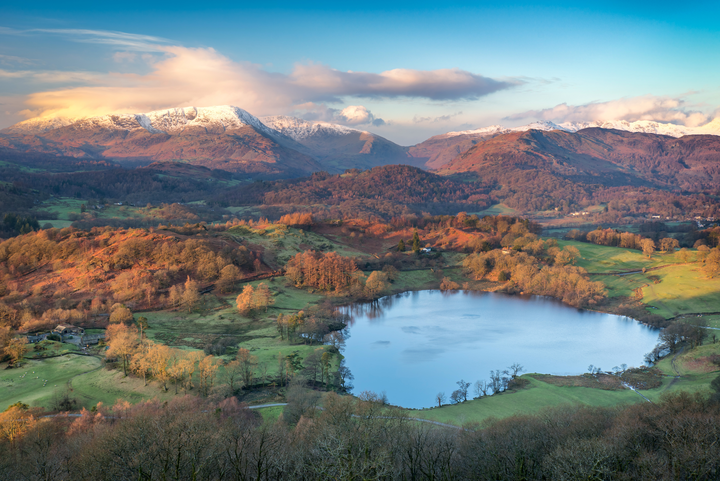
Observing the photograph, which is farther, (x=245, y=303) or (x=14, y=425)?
A: (x=245, y=303)

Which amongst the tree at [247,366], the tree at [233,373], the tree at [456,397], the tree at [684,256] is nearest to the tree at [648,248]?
the tree at [684,256]

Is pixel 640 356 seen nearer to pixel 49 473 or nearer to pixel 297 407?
pixel 297 407

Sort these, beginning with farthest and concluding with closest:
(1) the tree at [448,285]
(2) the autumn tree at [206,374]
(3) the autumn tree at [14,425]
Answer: (1) the tree at [448,285] → (2) the autumn tree at [206,374] → (3) the autumn tree at [14,425]

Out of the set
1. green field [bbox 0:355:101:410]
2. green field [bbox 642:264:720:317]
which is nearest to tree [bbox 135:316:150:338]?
green field [bbox 0:355:101:410]

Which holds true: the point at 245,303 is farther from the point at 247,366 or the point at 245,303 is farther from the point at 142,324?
the point at 247,366

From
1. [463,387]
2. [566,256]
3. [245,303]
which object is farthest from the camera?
[566,256]

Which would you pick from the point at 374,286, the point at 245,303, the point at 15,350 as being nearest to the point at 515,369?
the point at 374,286

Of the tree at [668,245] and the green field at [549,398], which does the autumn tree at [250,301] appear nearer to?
the green field at [549,398]

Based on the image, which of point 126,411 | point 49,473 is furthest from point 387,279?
point 49,473

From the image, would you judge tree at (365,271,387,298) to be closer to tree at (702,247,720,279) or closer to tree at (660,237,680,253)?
tree at (702,247,720,279)
